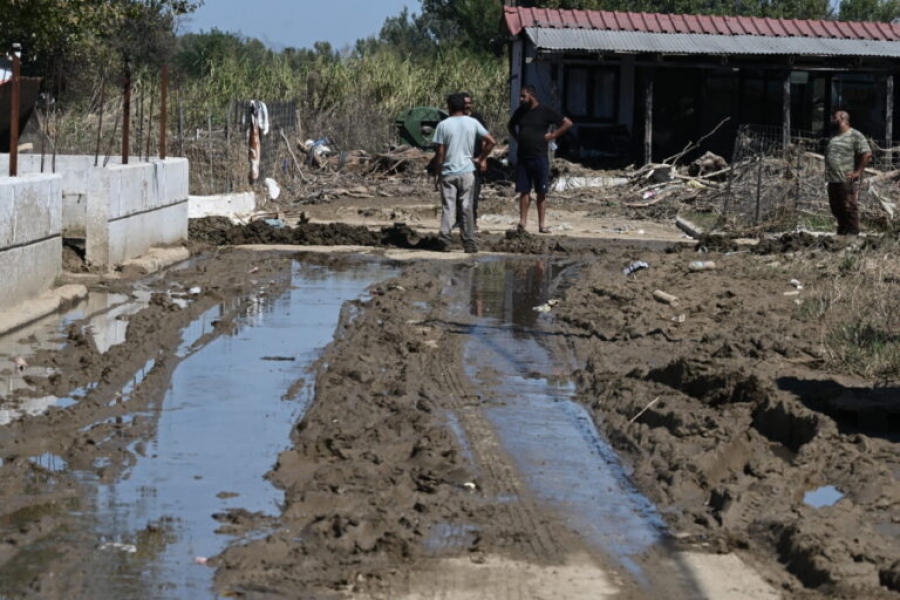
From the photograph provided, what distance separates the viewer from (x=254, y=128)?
73.6ft

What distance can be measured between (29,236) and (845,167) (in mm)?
9919

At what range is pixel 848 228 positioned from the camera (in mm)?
17359

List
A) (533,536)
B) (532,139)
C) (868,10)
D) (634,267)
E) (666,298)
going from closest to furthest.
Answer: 1. (533,536)
2. (666,298)
3. (634,267)
4. (532,139)
5. (868,10)

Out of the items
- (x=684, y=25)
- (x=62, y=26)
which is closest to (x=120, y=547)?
(x=62, y=26)

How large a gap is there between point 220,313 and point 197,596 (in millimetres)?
7032

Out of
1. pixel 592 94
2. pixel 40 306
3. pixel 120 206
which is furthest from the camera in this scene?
pixel 592 94

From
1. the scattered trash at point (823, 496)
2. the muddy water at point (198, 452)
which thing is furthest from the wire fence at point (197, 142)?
the scattered trash at point (823, 496)

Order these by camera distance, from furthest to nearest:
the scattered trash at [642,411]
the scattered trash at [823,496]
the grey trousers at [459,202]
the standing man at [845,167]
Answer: the standing man at [845,167], the grey trousers at [459,202], the scattered trash at [642,411], the scattered trash at [823,496]

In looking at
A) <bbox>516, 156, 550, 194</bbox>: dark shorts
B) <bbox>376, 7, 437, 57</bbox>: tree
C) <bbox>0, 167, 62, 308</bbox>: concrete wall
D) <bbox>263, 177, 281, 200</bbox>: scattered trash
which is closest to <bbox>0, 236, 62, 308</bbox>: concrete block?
<bbox>0, 167, 62, 308</bbox>: concrete wall

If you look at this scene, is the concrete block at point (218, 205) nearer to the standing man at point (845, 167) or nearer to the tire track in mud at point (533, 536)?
the standing man at point (845, 167)

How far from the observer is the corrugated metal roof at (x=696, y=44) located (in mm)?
28094

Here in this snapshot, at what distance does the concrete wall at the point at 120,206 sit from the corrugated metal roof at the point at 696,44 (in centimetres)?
1293

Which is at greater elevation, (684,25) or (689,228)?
(684,25)

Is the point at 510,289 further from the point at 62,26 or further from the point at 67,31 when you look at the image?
the point at 67,31
